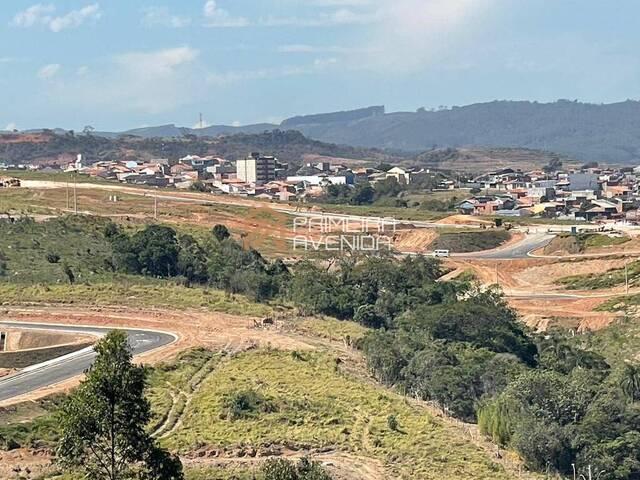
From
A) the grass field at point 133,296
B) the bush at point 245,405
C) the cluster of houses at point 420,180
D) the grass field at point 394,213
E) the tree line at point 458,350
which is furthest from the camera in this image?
the cluster of houses at point 420,180

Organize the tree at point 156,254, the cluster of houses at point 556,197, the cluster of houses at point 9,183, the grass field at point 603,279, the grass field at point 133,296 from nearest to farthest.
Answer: the grass field at point 133,296 → the tree at point 156,254 → the grass field at point 603,279 → the cluster of houses at point 9,183 → the cluster of houses at point 556,197

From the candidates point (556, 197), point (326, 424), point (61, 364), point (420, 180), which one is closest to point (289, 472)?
point (326, 424)

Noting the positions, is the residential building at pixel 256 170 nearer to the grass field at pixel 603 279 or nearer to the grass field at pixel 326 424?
the grass field at pixel 603 279

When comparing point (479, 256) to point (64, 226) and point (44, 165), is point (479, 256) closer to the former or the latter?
point (64, 226)

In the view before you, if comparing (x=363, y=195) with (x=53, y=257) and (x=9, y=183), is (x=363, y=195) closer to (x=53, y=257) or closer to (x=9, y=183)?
(x=9, y=183)

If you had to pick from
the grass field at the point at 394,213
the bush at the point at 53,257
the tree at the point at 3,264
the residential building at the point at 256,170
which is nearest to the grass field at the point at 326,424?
the tree at the point at 3,264

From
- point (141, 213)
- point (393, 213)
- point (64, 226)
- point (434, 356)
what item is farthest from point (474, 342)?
point (393, 213)
